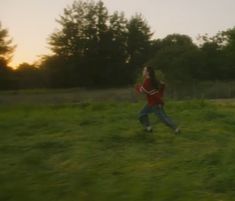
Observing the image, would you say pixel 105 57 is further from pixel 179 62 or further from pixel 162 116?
pixel 162 116

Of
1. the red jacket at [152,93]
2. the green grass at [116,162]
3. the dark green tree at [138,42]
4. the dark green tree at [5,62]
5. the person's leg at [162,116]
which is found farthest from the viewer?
the dark green tree at [138,42]

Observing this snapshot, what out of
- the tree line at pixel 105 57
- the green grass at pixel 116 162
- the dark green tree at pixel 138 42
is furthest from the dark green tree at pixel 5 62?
the green grass at pixel 116 162

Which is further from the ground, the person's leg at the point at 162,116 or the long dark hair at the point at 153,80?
the long dark hair at the point at 153,80

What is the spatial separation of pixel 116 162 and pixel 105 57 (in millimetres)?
51502

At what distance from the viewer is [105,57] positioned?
5919cm

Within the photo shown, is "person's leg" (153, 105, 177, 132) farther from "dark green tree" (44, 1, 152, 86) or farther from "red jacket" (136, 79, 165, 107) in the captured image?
"dark green tree" (44, 1, 152, 86)

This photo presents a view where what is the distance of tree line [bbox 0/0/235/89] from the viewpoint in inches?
2226

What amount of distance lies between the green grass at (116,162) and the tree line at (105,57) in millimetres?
41145

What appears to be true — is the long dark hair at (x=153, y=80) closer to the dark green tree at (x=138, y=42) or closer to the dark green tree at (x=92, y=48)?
the dark green tree at (x=92, y=48)

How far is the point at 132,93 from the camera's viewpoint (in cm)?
3409

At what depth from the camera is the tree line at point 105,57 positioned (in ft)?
185

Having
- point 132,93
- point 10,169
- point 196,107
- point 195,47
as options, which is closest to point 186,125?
point 196,107

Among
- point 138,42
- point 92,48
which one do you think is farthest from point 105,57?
point 138,42

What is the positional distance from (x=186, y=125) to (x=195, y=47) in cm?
4811
